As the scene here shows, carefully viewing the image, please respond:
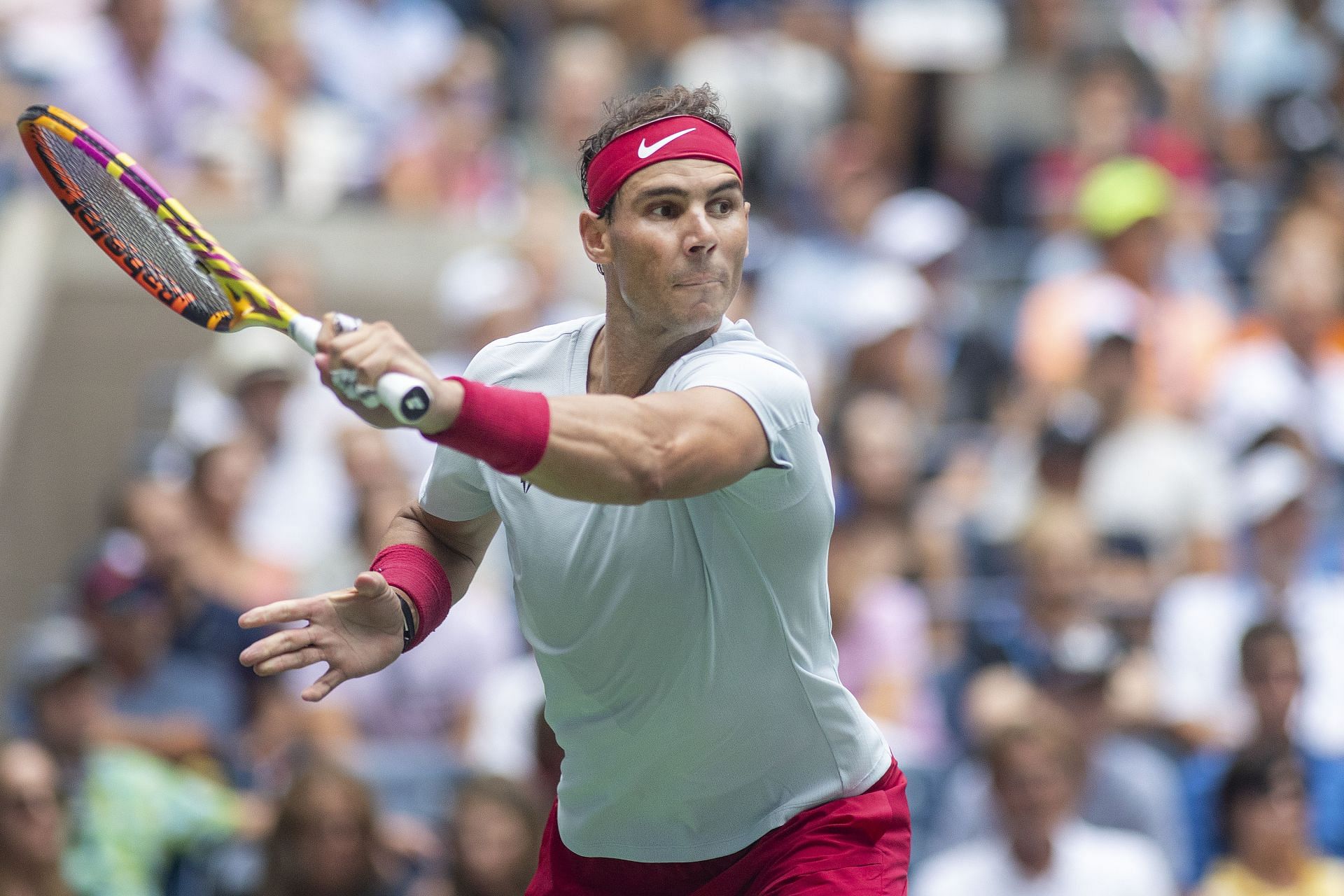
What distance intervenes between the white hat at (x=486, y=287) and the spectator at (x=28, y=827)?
3014 mm

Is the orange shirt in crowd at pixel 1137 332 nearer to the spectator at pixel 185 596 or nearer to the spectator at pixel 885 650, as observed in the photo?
the spectator at pixel 885 650

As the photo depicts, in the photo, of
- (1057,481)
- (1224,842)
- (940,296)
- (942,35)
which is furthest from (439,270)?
(1224,842)

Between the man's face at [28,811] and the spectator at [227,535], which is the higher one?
the spectator at [227,535]

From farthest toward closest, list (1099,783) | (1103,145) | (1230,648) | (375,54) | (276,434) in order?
(375,54)
(1103,145)
(276,434)
(1230,648)
(1099,783)

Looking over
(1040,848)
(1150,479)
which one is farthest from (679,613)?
(1150,479)

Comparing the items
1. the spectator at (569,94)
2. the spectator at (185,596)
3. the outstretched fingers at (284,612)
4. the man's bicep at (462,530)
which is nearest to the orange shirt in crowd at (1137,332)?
the spectator at (569,94)

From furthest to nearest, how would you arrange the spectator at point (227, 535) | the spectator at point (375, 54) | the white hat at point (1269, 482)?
the spectator at point (375, 54) → the white hat at point (1269, 482) → the spectator at point (227, 535)

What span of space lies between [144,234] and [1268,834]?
4.32 metres

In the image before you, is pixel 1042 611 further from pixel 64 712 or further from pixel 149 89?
pixel 149 89

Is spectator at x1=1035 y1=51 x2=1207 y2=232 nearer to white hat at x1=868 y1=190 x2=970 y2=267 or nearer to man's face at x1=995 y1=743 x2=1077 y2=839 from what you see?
white hat at x1=868 y1=190 x2=970 y2=267

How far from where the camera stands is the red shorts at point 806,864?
3.55 meters

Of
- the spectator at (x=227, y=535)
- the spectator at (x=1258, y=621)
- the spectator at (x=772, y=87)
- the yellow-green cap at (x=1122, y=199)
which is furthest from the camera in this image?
the spectator at (x=772, y=87)

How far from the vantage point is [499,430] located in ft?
9.86

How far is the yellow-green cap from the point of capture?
9359 millimetres
